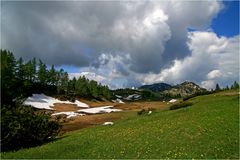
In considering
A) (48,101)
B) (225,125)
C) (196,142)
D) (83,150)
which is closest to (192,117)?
(225,125)

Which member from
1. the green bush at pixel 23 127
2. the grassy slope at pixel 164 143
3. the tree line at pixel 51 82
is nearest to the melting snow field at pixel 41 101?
the tree line at pixel 51 82

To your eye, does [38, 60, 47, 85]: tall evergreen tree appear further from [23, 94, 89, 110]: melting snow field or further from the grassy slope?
the grassy slope

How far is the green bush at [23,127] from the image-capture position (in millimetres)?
33500

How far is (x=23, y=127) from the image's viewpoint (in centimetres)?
3497

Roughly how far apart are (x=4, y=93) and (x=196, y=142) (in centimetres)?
1705

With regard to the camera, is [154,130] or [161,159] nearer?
[161,159]

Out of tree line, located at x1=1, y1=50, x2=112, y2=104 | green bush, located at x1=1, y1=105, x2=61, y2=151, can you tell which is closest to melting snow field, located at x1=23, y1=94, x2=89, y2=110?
tree line, located at x1=1, y1=50, x2=112, y2=104

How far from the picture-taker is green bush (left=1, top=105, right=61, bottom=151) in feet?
110

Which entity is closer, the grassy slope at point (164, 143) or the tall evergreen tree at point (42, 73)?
the grassy slope at point (164, 143)

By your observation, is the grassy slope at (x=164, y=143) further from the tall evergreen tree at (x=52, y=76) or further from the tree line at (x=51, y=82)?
the tall evergreen tree at (x=52, y=76)

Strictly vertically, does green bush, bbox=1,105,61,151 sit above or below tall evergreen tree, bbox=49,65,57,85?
below

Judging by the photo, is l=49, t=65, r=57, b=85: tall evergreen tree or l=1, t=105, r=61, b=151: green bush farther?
l=49, t=65, r=57, b=85: tall evergreen tree

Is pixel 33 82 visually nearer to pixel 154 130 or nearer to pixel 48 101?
pixel 48 101

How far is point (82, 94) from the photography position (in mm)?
183250
